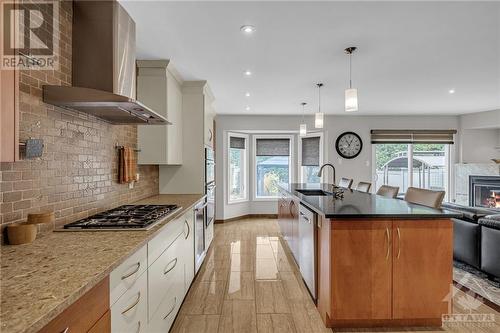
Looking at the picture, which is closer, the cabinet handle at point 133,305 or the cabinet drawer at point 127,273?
the cabinet drawer at point 127,273

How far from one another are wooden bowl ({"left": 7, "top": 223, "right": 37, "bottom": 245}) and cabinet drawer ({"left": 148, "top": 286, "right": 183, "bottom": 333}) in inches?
31.5

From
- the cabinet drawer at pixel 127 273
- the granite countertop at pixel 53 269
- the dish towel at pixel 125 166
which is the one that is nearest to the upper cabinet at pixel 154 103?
the dish towel at pixel 125 166

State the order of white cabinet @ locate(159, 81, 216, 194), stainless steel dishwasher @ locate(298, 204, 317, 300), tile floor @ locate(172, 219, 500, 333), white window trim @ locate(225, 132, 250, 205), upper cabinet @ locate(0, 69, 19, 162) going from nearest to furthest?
1. upper cabinet @ locate(0, 69, 19, 162)
2. tile floor @ locate(172, 219, 500, 333)
3. stainless steel dishwasher @ locate(298, 204, 317, 300)
4. white cabinet @ locate(159, 81, 216, 194)
5. white window trim @ locate(225, 132, 250, 205)

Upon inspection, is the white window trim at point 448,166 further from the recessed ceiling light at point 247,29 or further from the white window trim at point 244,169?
the recessed ceiling light at point 247,29

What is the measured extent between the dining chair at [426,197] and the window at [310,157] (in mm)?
3639

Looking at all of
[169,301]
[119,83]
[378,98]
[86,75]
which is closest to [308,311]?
[169,301]

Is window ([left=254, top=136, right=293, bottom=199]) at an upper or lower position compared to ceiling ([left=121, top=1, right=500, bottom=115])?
lower

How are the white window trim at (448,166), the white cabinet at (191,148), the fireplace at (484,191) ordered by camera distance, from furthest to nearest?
the white window trim at (448,166) → the fireplace at (484,191) → the white cabinet at (191,148)

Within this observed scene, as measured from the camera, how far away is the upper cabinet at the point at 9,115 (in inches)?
39.9

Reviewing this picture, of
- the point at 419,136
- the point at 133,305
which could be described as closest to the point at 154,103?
the point at 133,305

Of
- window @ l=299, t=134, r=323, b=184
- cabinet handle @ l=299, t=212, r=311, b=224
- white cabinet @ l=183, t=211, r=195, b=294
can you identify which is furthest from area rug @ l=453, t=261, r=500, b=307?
window @ l=299, t=134, r=323, b=184

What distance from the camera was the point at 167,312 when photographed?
189 centimetres

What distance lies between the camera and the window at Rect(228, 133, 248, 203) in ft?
20.6

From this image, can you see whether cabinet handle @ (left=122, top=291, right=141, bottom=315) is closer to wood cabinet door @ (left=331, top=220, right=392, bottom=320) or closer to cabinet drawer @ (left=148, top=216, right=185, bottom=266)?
cabinet drawer @ (left=148, top=216, right=185, bottom=266)
